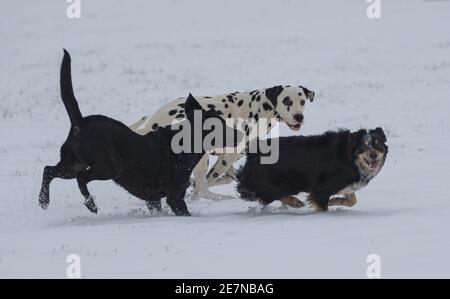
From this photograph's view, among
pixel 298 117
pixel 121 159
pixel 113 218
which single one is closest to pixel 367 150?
pixel 298 117

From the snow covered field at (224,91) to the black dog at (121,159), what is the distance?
361mm

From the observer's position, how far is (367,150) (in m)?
8.80

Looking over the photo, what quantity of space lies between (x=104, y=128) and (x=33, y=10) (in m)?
33.4

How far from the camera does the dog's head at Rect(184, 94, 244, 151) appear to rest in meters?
9.38

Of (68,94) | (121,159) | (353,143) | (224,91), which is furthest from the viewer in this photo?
(224,91)

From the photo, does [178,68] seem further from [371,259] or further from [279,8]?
[371,259]

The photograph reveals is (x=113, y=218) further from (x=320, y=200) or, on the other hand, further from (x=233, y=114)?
(x=233, y=114)

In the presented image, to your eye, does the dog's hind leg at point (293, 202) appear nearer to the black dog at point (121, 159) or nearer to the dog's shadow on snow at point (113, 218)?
the black dog at point (121, 159)

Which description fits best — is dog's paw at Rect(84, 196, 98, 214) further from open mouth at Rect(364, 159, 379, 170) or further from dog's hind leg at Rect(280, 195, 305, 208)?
open mouth at Rect(364, 159, 379, 170)

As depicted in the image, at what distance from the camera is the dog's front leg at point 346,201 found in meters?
9.22

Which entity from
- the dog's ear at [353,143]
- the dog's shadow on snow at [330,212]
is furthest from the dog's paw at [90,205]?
the dog's ear at [353,143]

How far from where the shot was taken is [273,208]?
9.52 m

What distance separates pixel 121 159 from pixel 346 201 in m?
2.54

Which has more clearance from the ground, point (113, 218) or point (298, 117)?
point (298, 117)
